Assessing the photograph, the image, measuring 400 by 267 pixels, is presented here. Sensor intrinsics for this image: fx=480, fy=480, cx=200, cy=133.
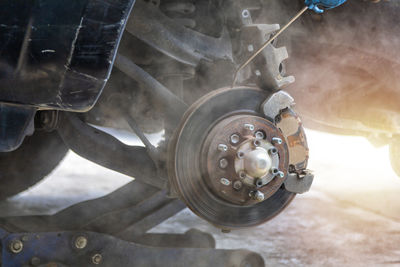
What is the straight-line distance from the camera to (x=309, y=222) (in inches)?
97.5

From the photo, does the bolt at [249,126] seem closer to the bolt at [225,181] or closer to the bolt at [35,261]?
the bolt at [225,181]

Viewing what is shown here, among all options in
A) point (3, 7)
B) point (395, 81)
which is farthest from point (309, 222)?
point (3, 7)

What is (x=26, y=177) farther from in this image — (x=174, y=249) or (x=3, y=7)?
(x=3, y=7)

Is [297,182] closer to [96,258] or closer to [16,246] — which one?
Answer: [96,258]

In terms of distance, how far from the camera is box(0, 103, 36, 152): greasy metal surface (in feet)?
3.50

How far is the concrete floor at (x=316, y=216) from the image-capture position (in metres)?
2.02

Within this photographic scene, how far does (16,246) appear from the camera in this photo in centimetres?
136

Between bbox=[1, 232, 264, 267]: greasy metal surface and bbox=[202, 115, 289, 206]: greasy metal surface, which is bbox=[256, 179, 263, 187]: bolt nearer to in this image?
bbox=[202, 115, 289, 206]: greasy metal surface

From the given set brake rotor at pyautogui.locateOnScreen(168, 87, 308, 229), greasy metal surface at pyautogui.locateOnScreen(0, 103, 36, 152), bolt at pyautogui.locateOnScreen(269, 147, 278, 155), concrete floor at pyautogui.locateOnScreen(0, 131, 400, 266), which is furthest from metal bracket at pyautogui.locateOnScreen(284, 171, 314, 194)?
greasy metal surface at pyautogui.locateOnScreen(0, 103, 36, 152)

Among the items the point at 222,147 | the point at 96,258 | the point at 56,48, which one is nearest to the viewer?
the point at 56,48

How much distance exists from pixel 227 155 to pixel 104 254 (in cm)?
54

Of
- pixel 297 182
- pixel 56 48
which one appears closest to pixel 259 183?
pixel 297 182

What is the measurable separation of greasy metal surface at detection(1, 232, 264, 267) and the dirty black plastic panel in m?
0.51

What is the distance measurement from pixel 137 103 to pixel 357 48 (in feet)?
2.83
